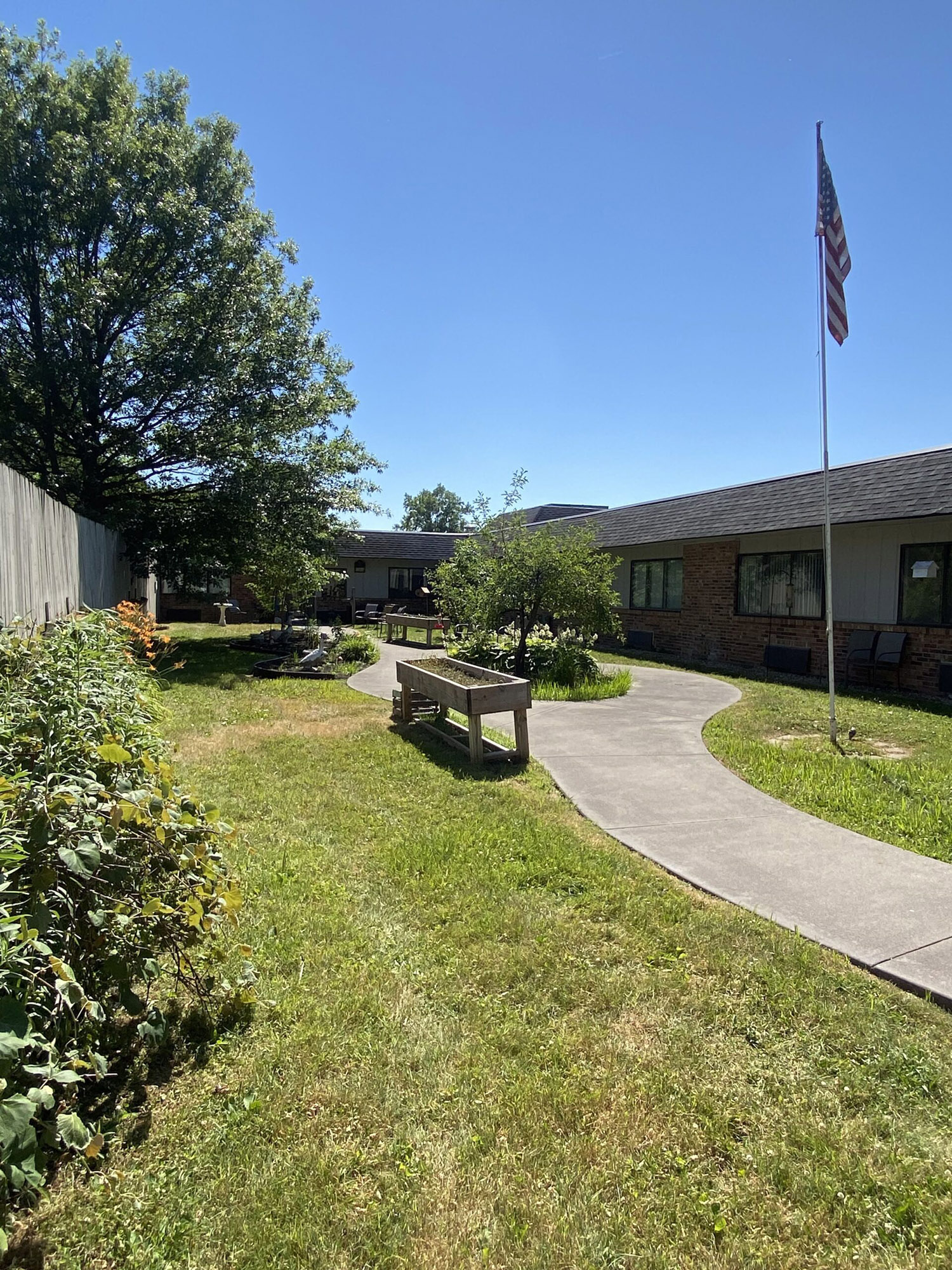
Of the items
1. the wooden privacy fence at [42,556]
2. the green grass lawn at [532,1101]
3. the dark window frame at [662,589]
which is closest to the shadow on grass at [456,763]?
the green grass lawn at [532,1101]

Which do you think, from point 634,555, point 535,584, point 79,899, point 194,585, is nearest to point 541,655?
point 535,584

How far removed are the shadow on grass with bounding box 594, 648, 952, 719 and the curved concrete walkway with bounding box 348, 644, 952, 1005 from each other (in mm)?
4578

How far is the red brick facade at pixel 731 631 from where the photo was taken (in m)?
11.6

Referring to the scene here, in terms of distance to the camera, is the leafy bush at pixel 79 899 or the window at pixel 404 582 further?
the window at pixel 404 582

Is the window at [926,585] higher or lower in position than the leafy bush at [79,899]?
higher

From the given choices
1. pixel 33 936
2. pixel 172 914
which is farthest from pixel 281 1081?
pixel 33 936

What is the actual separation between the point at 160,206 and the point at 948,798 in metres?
16.2

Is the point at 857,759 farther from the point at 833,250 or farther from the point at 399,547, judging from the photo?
the point at 399,547

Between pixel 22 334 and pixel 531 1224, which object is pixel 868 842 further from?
pixel 22 334

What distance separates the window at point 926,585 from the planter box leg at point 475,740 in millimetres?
8822

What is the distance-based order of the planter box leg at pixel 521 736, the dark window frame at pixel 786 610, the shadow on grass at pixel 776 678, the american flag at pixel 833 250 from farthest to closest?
1. the dark window frame at pixel 786 610
2. the shadow on grass at pixel 776 678
3. the american flag at pixel 833 250
4. the planter box leg at pixel 521 736

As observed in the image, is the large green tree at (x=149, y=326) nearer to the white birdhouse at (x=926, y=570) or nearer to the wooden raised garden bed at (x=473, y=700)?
the wooden raised garden bed at (x=473, y=700)

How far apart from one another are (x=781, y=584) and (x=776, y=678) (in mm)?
2346

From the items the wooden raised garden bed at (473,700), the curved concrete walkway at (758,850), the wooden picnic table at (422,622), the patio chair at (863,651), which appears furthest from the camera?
the wooden picnic table at (422,622)
